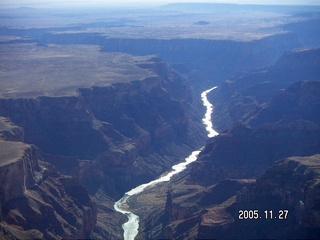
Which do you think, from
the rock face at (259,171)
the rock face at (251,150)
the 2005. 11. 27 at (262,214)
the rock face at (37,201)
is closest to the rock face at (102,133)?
the rock face at (259,171)

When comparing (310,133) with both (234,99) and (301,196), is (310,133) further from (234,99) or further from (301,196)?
(234,99)

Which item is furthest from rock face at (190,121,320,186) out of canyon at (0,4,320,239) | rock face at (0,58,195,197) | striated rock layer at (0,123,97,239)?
striated rock layer at (0,123,97,239)

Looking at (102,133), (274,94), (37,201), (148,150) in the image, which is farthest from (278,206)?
(274,94)

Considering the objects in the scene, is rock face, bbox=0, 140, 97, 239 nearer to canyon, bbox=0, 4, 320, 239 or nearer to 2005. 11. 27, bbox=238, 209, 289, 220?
canyon, bbox=0, 4, 320, 239

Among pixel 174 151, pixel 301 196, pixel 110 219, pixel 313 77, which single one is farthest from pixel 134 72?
pixel 301 196

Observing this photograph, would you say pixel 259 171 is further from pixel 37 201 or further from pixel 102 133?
pixel 37 201
